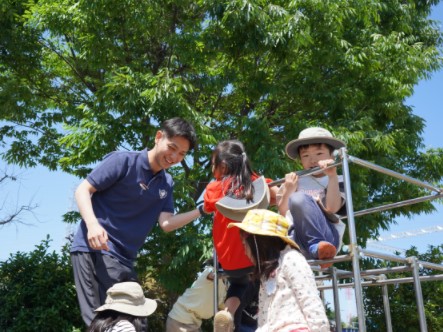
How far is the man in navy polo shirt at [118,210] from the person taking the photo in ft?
9.48

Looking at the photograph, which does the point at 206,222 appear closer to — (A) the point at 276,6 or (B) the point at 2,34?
(A) the point at 276,6

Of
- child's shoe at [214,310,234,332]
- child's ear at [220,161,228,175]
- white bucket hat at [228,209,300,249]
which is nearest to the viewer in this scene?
white bucket hat at [228,209,300,249]

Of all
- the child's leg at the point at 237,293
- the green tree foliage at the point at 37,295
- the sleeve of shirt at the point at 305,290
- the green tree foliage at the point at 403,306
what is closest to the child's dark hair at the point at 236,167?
the child's leg at the point at 237,293

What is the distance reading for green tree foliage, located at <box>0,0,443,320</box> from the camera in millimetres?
7773

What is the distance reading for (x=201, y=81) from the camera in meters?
8.73

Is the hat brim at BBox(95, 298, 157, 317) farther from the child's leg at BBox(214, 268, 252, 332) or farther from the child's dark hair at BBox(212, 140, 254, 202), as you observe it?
the child's dark hair at BBox(212, 140, 254, 202)

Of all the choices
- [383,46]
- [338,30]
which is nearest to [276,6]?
[338,30]

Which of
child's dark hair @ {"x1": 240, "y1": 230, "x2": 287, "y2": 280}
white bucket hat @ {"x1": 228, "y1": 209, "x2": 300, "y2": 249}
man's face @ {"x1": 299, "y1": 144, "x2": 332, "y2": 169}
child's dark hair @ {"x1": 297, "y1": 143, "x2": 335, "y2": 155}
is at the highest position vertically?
child's dark hair @ {"x1": 297, "y1": 143, "x2": 335, "y2": 155}

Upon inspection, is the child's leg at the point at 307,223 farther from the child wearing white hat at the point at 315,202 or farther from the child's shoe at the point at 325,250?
the child's shoe at the point at 325,250

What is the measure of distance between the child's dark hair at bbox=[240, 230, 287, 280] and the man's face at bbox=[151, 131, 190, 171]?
2.89 ft

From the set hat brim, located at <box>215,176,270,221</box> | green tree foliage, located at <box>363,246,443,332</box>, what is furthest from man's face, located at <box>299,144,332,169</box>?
green tree foliage, located at <box>363,246,443,332</box>

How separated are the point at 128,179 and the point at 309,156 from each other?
4.28 feet

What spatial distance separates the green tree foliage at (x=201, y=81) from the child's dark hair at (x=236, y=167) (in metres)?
4.11

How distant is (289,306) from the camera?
91.6 inches
